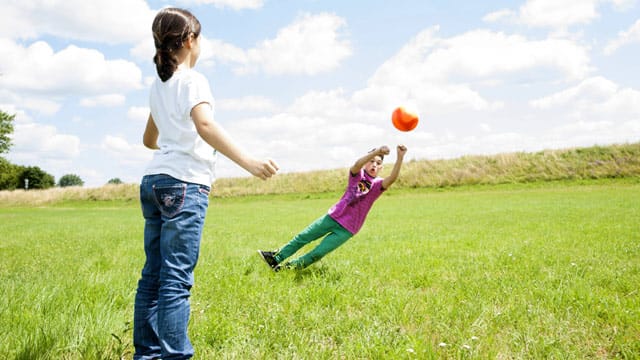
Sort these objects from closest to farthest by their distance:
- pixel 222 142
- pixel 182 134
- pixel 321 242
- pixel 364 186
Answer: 1. pixel 222 142
2. pixel 182 134
3. pixel 321 242
4. pixel 364 186

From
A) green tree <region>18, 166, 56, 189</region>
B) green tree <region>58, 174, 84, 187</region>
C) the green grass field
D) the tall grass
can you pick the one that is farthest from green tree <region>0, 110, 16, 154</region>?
green tree <region>58, 174, 84, 187</region>

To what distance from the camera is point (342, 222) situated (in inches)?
248

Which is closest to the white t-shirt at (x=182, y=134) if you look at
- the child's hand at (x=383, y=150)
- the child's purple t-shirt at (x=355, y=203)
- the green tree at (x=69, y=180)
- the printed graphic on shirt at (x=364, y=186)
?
the child's hand at (x=383, y=150)

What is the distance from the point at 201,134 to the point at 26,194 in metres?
56.0

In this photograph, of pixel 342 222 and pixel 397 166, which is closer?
pixel 397 166

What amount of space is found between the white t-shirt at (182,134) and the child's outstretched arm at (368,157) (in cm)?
309

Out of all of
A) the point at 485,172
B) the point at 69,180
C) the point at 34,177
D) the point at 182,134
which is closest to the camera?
the point at 182,134

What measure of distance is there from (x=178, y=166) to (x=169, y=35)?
32.3 inches

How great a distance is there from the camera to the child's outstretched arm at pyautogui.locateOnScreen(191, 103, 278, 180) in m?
2.74

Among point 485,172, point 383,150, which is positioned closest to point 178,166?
point 383,150

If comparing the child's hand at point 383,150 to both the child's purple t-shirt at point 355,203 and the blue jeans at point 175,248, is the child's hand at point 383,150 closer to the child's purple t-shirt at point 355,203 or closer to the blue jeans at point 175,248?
the child's purple t-shirt at point 355,203

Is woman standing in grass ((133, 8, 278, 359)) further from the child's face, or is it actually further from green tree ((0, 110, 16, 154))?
green tree ((0, 110, 16, 154))

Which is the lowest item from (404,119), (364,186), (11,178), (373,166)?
(364,186)

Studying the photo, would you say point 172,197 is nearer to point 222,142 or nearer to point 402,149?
point 222,142
